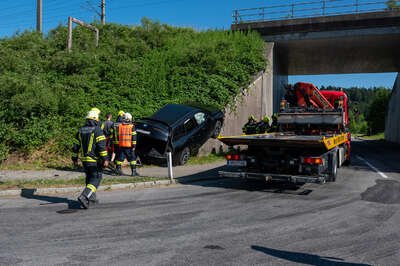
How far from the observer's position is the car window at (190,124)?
496 inches

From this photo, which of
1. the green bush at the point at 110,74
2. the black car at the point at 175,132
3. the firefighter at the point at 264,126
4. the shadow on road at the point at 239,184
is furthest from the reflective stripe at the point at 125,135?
the firefighter at the point at 264,126

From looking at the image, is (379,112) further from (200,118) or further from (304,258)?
(304,258)

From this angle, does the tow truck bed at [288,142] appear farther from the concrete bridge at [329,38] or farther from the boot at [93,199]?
the concrete bridge at [329,38]

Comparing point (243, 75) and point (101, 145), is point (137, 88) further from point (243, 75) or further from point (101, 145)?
point (101, 145)

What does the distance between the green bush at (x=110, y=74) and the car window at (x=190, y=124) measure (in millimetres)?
2996

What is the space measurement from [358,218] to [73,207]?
5212mm

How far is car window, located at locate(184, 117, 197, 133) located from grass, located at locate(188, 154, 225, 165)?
1347 mm

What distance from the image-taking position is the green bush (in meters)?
12.4

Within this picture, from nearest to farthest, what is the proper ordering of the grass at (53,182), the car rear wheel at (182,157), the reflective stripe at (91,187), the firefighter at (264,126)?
1. the reflective stripe at (91,187)
2. the grass at (53,182)
3. the car rear wheel at (182,157)
4. the firefighter at (264,126)

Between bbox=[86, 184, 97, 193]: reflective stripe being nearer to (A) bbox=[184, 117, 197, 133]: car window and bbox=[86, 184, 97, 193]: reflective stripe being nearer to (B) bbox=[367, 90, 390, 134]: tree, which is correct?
(A) bbox=[184, 117, 197, 133]: car window

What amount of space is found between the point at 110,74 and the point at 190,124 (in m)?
6.65

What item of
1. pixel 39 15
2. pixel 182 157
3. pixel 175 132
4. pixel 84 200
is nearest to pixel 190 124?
pixel 175 132

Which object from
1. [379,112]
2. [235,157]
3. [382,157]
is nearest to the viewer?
[235,157]

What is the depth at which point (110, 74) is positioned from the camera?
57.3 feet
